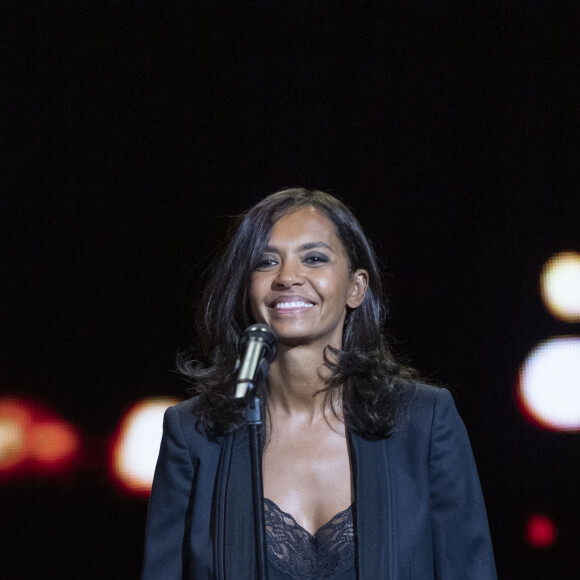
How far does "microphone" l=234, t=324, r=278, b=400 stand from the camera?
57.0 inches

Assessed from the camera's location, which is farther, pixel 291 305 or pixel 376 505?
pixel 291 305

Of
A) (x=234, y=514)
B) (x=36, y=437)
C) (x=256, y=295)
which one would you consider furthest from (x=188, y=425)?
(x=36, y=437)

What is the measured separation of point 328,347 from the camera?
2355 mm

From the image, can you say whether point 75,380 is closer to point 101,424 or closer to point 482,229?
point 101,424

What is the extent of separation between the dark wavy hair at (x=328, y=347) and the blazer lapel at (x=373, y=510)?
7 cm

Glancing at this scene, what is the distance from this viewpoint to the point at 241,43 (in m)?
3.39

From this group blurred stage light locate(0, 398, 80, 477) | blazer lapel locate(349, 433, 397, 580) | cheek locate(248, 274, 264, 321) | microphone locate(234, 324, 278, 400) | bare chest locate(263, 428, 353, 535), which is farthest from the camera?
blurred stage light locate(0, 398, 80, 477)

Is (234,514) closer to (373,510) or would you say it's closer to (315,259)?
(373,510)

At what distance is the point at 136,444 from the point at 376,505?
5.49 ft

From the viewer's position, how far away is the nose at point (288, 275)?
86.9 inches

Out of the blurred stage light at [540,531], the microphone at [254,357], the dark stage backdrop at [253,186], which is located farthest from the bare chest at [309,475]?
the blurred stage light at [540,531]

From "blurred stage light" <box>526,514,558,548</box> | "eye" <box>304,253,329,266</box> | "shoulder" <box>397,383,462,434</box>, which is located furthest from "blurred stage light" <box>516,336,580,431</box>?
"eye" <box>304,253,329,266</box>

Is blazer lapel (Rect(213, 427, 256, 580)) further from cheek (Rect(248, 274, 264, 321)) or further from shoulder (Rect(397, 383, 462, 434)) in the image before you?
shoulder (Rect(397, 383, 462, 434))

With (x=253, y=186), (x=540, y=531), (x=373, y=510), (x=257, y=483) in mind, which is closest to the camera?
(x=257, y=483)
